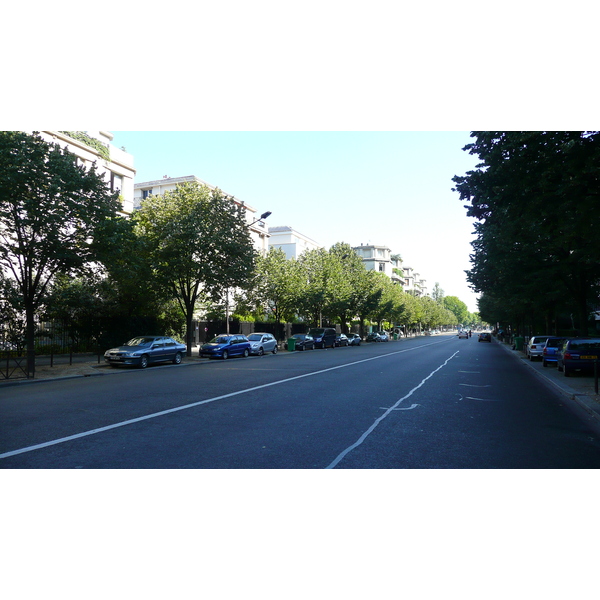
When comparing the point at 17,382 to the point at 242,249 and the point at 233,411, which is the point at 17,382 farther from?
the point at 242,249

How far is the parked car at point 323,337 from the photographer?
153 ft

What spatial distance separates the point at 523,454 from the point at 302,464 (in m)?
3.09

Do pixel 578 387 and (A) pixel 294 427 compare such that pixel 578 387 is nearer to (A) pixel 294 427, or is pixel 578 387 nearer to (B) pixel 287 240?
(A) pixel 294 427

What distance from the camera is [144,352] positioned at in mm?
22672

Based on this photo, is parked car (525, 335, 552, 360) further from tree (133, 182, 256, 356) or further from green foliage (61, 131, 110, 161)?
green foliage (61, 131, 110, 161)

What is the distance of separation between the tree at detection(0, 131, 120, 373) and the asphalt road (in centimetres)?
520

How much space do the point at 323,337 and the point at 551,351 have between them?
26083 mm

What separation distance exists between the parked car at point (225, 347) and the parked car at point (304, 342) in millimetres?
9811

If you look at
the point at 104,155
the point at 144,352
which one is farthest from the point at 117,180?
the point at 144,352

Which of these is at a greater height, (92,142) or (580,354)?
(92,142)

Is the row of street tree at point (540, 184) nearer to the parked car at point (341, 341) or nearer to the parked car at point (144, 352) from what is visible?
the parked car at point (144, 352)

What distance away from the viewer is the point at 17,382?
53.1 feet

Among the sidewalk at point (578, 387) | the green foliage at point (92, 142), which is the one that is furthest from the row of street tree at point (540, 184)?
the green foliage at point (92, 142)

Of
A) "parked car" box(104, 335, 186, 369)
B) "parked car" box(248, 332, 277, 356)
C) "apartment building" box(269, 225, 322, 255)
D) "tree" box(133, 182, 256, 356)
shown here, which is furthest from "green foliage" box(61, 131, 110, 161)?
"apartment building" box(269, 225, 322, 255)
